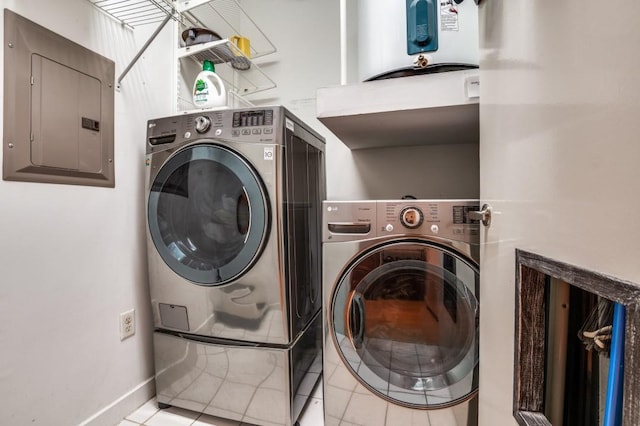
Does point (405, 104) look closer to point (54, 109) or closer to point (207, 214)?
point (207, 214)

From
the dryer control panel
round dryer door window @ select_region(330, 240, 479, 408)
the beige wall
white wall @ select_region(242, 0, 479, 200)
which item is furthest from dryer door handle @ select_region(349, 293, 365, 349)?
white wall @ select_region(242, 0, 479, 200)

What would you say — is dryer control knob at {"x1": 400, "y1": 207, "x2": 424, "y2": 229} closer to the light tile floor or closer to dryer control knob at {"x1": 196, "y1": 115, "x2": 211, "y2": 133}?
dryer control knob at {"x1": 196, "y1": 115, "x2": 211, "y2": 133}

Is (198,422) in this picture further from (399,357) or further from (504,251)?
(504,251)

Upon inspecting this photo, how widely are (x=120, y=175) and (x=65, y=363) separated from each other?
767mm

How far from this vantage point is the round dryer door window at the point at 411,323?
97 cm

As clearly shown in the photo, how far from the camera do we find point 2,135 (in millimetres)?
897

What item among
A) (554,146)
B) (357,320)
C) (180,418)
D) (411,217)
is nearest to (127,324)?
(180,418)

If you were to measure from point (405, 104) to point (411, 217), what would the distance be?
1.29ft

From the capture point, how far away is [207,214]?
125 centimetres

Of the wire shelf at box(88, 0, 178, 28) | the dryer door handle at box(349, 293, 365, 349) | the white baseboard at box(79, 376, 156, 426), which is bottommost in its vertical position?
the white baseboard at box(79, 376, 156, 426)

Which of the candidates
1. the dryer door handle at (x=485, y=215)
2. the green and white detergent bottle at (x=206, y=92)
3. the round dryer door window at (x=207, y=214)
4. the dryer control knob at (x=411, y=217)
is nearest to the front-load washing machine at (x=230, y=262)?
the round dryer door window at (x=207, y=214)

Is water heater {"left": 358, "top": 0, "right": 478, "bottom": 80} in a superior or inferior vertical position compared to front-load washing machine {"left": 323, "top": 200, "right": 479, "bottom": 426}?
superior

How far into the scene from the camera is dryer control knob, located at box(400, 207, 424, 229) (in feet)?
3.24

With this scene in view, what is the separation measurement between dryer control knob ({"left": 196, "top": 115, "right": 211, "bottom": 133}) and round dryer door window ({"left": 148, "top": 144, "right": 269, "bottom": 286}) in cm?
7
